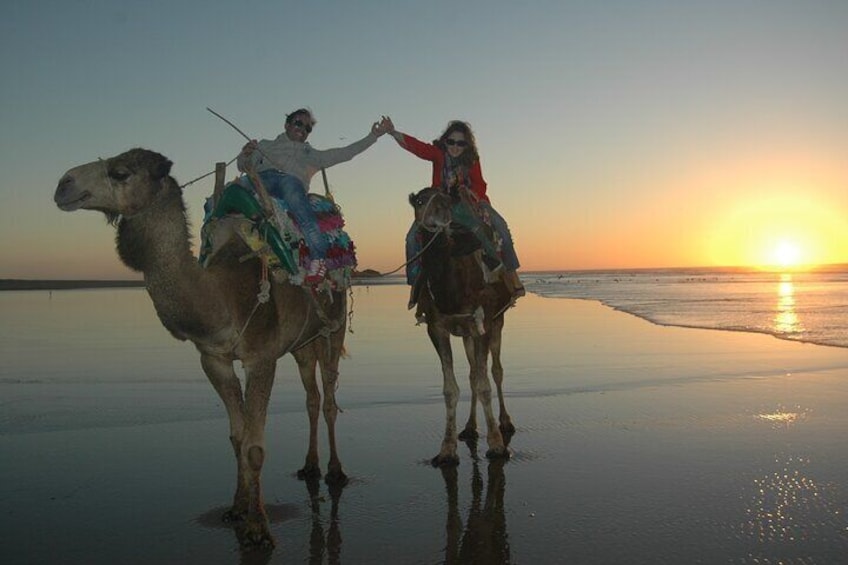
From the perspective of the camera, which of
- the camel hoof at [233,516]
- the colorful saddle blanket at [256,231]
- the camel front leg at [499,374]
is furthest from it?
the camel front leg at [499,374]

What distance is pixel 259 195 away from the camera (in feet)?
19.2

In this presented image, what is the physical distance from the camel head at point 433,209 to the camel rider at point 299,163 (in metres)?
0.72

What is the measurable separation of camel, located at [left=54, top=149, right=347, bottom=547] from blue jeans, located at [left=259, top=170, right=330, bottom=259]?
0.46 m

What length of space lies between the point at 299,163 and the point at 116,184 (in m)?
2.22

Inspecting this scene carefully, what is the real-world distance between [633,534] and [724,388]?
244 inches

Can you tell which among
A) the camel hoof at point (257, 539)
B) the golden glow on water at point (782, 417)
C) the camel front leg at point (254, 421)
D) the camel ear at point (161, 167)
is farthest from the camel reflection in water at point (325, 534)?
the golden glow on water at point (782, 417)

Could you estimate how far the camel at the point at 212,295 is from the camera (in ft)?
15.4

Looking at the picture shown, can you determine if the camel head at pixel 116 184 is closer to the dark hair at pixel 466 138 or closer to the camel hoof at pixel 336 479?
the camel hoof at pixel 336 479

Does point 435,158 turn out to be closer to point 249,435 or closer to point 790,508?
point 249,435

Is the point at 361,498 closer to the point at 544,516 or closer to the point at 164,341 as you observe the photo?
the point at 544,516

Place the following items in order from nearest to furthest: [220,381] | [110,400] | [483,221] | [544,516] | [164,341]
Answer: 1. [544,516]
2. [220,381]
3. [483,221]
4. [110,400]
5. [164,341]

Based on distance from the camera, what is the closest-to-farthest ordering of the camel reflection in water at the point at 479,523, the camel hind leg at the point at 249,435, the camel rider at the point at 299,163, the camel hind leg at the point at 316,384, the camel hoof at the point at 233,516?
1. the camel reflection in water at the point at 479,523
2. the camel hind leg at the point at 249,435
3. the camel hoof at the point at 233,516
4. the camel rider at the point at 299,163
5. the camel hind leg at the point at 316,384

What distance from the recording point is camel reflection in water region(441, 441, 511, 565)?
4.61 m

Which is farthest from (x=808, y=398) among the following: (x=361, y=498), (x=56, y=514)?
(x=56, y=514)
